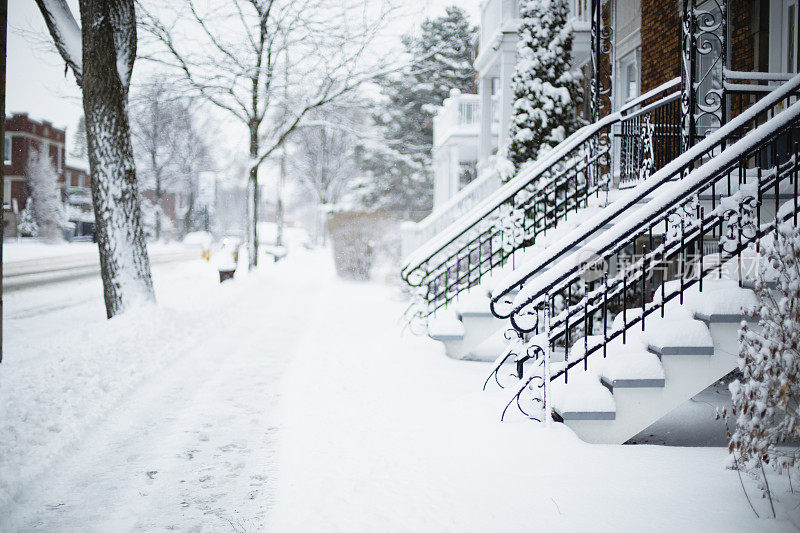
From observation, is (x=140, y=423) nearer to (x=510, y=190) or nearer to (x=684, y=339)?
(x=684, y=339)

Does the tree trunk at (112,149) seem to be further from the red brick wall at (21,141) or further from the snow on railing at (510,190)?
the red brick wall at (21,141)

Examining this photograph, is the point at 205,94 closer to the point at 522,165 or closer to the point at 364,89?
the point at 364,89

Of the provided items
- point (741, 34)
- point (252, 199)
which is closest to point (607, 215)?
point (741, 34)

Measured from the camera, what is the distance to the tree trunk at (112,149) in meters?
9.20

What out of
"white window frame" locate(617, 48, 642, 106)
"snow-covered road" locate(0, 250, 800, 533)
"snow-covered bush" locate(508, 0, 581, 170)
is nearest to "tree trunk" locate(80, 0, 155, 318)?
"snow-covered road" locate(0, 250, 800, 533)

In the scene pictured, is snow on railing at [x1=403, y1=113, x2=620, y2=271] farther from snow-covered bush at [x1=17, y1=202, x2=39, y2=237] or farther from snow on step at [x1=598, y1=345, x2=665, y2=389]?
snow-covered bush at [x1=17, y1=202, x2=39, y2=237]

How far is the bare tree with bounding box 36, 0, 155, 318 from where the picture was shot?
9.18 metres

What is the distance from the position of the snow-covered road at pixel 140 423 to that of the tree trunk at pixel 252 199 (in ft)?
33.3

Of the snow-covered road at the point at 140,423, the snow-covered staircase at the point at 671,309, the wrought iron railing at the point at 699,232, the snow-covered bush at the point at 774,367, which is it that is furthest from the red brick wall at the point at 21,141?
the snow-covered bush at the point at 774,367

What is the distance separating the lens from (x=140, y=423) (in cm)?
527

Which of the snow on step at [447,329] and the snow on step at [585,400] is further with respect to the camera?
the snow on step at [447,329]

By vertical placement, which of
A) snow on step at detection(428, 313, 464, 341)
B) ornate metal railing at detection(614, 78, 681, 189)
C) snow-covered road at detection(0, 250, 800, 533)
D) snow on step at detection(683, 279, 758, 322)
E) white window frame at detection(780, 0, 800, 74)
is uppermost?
Answer: white window frame at detection(780, 0, 800, 74)

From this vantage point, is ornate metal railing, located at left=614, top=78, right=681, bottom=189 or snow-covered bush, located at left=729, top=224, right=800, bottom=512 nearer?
snow-covered bush, located at left=729, top=224, right=800, bottom=512

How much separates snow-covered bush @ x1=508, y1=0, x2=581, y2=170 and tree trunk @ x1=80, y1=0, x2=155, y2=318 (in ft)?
21.3
